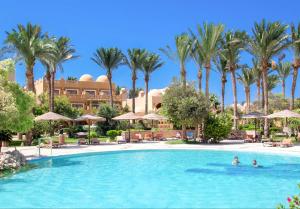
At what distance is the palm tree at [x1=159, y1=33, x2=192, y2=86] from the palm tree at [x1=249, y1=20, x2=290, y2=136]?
621cm

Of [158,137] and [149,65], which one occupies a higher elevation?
[149,65]

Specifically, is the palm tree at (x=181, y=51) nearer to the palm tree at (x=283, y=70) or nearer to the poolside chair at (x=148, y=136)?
the poolside chair at (x=148, y=136)

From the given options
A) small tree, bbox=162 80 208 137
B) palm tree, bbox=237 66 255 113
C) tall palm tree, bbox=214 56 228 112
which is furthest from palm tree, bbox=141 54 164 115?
small tree, bbox=162 80 208 137

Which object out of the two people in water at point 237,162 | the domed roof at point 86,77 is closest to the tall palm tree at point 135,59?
the domed roof at point 86,77

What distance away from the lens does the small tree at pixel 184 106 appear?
1094 inches

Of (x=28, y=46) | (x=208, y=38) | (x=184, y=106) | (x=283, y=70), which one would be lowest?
(x=184, y=106)

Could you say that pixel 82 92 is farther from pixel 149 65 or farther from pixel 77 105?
pixel 149 65

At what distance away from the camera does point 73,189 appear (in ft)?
40.0

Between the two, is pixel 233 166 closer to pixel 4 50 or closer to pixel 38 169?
pixel 38 169

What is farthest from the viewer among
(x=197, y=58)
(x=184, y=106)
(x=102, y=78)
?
(x=102, y=78)

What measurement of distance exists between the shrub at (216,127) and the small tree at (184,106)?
0.91 meters

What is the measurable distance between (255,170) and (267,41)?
58.6 ft

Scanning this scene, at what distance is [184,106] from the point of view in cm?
2777

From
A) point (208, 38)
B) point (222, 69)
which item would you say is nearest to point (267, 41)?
point (208, 38)
